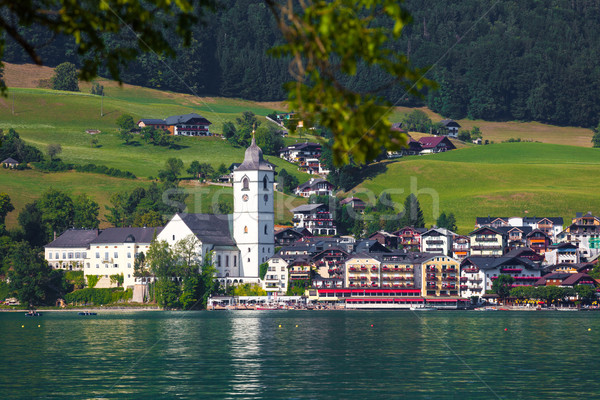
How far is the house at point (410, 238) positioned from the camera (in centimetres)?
18975

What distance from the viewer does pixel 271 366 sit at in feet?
208

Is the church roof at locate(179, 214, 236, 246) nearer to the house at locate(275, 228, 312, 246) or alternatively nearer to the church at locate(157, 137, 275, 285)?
the church at locate(157, 137, 275, 285)

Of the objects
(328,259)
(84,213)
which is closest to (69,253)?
(84,213)

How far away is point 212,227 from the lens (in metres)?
174

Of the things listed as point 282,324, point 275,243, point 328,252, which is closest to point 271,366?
Answer: point 282,324

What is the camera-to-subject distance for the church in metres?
169

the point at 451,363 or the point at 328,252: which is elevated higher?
the point at 328,252

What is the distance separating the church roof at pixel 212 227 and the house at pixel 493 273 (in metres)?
41.1

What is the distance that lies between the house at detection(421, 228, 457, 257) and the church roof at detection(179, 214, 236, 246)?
3582cm

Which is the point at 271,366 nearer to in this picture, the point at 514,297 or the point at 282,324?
the point at 282,324

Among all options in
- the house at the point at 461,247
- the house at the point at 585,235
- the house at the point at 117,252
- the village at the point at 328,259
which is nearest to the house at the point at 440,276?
the village at the point at 328,259

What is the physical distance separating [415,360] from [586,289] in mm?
91514

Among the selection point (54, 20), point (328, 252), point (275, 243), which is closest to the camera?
point (54, 20)

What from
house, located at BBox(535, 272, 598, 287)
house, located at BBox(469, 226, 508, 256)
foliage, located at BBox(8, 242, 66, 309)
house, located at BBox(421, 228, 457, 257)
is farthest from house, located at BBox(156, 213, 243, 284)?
house, located at BBox(535, 272, 598, 287)
